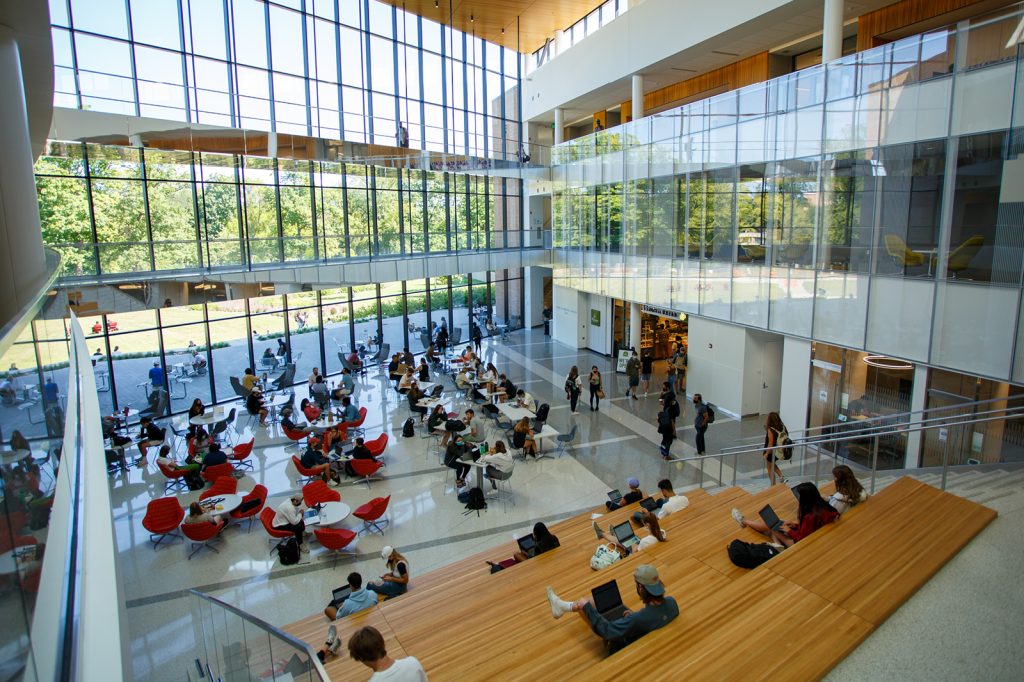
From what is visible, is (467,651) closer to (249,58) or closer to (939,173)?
(939,173)

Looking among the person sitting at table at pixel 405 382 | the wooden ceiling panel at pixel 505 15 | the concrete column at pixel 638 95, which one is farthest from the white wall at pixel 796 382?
the wooden ceiling panel at pixel 505 15

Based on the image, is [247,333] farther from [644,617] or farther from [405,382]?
[644,617]

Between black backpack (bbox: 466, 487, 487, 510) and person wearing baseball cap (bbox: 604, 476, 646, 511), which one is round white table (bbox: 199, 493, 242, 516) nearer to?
black backpack (bbox: 466, 487, 487, 510)

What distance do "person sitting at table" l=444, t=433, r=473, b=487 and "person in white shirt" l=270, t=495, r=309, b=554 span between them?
9.62ft

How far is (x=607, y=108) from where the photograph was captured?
24.6 m

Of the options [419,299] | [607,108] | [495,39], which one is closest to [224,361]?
[419,299]

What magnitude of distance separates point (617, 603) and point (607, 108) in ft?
76.0

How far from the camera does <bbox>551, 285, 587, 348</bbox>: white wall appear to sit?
78.4ft

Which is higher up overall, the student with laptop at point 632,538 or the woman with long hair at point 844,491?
the woman with long hair at point 844,491

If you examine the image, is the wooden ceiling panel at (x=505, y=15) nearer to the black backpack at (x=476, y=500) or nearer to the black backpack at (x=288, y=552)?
the black backpack at (x=476, y=500)

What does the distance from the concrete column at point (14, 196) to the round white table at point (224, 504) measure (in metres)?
4.88

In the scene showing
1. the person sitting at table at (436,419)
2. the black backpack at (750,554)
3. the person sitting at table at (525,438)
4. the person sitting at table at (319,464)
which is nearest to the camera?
the black backpack at (750,554)

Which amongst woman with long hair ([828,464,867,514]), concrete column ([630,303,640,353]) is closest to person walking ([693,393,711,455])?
woman with long hair ([828,464,867,514])

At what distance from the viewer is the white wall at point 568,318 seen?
2389 cm
